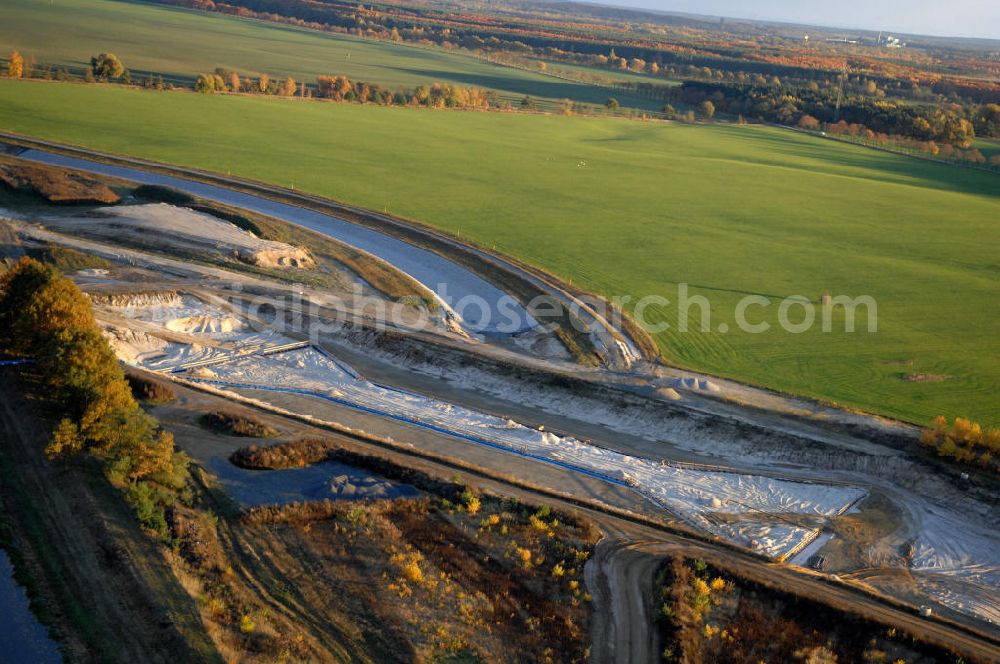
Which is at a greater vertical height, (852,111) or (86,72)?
(852,111)

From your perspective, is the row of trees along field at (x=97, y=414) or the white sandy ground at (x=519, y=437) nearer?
the row of trees along field at (x=97, y=414)

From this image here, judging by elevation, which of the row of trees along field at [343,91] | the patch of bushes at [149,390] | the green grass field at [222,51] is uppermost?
the green grass field at [222,51]

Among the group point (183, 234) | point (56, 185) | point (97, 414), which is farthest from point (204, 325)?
point (56, 185)

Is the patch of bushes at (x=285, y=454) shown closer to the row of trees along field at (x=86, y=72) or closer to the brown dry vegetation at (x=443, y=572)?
the brown dry vegetation at (x=443, y=572)

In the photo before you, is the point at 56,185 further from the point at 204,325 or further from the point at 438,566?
the point at 438,566

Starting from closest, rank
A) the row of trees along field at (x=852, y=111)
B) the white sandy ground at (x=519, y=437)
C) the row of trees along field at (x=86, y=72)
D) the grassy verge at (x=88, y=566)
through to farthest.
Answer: the grassy verge at (x=88, y=566) → the white sandy ground at (x=519, y=437) → the row of trees along field at (x=86, y=72) → the row of trees along field at (x=852, y=111)

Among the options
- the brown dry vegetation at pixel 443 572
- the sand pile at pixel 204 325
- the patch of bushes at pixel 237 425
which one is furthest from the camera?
the sand pile at pixel 204 325

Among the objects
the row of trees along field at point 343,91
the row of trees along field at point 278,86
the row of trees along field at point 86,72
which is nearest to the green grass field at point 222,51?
the row of trees along field at point 86,72
